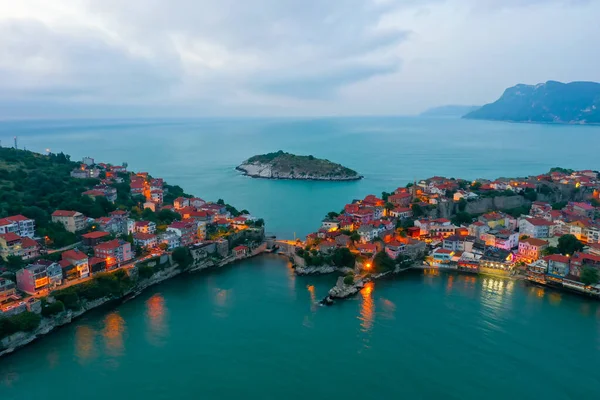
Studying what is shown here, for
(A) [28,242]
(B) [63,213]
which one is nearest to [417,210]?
(B) [63,213]

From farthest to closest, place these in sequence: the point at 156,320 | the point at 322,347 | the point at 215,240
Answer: the point at 215,240, the point at 156,320, the point at 322,347

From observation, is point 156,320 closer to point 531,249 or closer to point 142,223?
point 142,223

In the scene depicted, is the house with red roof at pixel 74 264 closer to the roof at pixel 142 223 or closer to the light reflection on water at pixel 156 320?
the light reflection on water at pixel 156 320

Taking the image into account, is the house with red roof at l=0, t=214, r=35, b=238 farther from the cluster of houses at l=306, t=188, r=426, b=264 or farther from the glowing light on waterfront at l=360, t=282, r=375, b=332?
the glowing light on waterfront at l=360, t=282, r=375, b=332

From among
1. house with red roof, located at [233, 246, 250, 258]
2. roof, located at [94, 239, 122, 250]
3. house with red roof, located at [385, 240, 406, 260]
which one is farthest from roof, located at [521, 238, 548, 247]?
roof, located at [94, 239, 122, 250]

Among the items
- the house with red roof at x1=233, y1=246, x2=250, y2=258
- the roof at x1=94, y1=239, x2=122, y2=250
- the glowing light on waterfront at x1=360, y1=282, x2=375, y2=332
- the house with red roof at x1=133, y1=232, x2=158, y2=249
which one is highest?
the roof at x1=94, y1=239, x2=122, y2=250

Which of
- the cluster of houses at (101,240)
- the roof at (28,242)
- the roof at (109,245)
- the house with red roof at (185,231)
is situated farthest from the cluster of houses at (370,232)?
the roof at (28,242)
